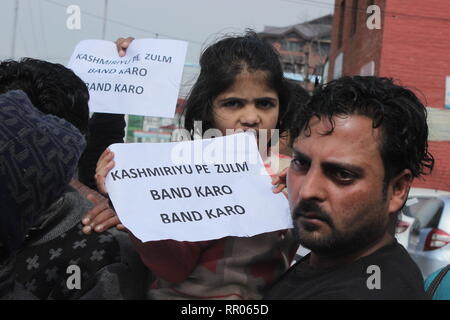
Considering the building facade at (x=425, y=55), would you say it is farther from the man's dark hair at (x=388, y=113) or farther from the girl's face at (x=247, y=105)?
the man's dark hair at (x=388, y=113)

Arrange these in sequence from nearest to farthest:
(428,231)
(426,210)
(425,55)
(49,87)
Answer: (49,87) → (428,231) → (426,210) → (425,55)

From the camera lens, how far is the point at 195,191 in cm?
159

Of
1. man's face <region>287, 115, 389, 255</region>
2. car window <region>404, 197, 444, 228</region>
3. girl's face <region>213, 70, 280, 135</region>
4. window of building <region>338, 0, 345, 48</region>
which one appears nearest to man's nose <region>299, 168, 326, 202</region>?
man's face <region>287, 115, 389, 255</region>

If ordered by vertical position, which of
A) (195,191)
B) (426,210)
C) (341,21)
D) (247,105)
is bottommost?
(426,210)

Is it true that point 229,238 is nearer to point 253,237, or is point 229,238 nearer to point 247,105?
point 253,237

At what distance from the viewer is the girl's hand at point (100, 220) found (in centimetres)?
161

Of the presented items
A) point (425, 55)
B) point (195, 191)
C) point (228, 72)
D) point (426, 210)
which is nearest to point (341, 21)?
point (425, 55)

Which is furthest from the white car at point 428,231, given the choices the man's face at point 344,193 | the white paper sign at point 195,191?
the man's face at point 344,193

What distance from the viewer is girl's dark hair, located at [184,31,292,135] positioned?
2.01 metres

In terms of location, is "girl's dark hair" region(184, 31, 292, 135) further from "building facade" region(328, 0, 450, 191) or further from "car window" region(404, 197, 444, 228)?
"building facade" region(328, 0, 450, 191)

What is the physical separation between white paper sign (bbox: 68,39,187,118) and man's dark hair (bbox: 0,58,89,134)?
0.41 meters

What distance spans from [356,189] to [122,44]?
1.50m

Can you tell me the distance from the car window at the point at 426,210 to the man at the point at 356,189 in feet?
15.0
